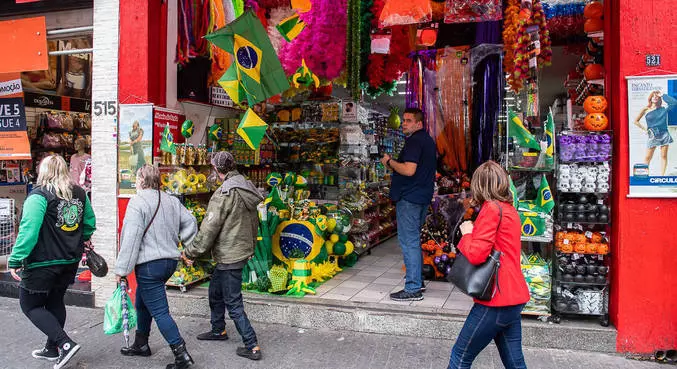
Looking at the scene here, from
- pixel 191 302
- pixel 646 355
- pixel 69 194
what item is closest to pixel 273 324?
pixel 191 302

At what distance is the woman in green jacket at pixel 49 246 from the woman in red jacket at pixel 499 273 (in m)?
3.05

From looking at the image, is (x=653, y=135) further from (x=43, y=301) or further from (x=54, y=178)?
(x=43, y=301)

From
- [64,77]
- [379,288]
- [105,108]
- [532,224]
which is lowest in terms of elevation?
[379,288]

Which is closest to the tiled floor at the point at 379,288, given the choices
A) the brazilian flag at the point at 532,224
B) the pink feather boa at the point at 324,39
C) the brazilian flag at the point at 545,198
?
the brazilian flag at the point at 532,224

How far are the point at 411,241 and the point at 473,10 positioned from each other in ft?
8.39

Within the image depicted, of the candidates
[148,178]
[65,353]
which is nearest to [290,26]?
[148,178]

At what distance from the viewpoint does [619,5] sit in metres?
4.43

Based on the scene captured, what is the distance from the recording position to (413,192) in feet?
18.1

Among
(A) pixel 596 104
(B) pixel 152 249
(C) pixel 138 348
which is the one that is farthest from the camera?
(A) pixel 596 104

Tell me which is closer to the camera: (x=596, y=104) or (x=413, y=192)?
(x=596, y=104)

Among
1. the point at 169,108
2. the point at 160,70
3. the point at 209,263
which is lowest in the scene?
the point at 209,263

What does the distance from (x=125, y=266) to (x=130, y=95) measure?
8.45 feet

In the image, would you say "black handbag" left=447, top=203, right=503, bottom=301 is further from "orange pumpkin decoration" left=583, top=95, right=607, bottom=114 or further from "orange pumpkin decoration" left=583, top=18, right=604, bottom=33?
"orange pumpkin decoration" left=583, top=18, right=604, bottom=33

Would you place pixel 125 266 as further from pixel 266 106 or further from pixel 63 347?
pixel 266 106
